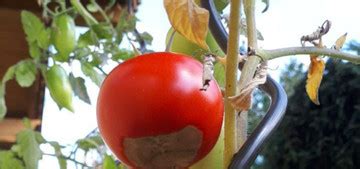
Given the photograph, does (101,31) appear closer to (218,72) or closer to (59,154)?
(59,154)

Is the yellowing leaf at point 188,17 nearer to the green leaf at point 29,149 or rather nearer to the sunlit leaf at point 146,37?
the green leaf at point 29,149

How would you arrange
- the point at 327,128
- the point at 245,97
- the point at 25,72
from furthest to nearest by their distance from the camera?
the point at 327,128 < the point at 25,72 < the point at 245,97

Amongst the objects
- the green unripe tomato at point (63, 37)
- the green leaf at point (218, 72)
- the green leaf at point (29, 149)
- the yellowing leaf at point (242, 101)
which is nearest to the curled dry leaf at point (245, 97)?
the yellowing leaf at point (242, 101)

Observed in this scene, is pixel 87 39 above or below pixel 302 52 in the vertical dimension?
below

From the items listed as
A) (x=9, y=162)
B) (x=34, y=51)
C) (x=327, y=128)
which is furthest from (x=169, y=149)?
(x=327, y=128)

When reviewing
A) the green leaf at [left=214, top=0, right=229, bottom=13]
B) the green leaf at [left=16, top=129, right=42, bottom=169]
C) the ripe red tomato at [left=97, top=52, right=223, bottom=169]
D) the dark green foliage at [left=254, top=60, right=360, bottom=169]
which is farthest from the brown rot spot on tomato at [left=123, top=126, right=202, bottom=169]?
the dark green foliage at [left=254, top=60, right=360, bottom=169]

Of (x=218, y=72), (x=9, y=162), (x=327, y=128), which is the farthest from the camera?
(x=327, y=128)
